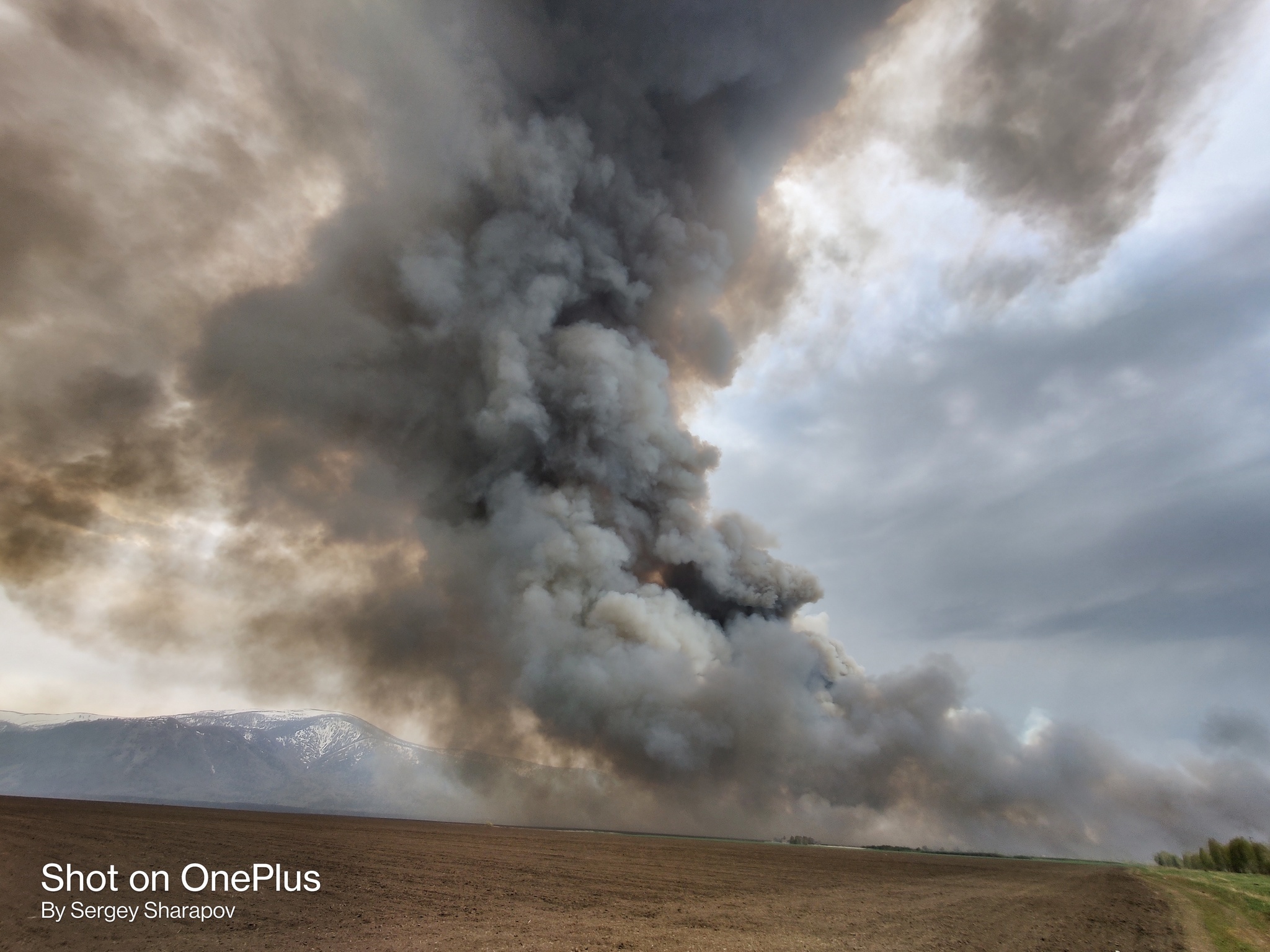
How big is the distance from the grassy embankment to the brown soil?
135cm

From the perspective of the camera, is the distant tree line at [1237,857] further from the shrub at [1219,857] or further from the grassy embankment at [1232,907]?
the grassy embankment at [1232,907]

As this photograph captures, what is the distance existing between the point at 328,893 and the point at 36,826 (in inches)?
1236

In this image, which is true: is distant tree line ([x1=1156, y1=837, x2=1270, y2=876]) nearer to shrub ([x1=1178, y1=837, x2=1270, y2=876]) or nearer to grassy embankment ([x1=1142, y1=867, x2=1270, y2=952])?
shrub ([x1=1178, y1=837, x2=1270, y2=876])

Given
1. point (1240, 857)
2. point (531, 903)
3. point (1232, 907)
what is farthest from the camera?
point (1240, 857)

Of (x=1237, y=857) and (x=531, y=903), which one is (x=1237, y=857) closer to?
(x=1237, y=857)

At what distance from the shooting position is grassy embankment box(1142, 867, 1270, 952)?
18672 mm

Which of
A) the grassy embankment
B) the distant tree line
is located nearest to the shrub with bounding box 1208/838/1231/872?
the distant tree line

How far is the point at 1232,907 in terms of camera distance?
26.0 metres

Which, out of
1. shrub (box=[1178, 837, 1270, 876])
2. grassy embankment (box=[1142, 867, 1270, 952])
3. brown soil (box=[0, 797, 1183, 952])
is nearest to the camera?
brown soil (box=[0, 797, 1183, 952])

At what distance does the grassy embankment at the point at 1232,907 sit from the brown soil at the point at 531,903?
135cm

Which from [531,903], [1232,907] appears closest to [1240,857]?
[1232,907]

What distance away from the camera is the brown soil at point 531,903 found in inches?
543

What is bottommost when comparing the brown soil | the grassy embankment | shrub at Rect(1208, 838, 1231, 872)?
shrub at Rect(1208, 838, 1231, 872)

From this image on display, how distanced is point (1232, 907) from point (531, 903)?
98.8 feet
